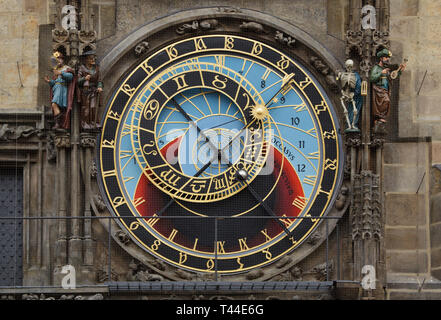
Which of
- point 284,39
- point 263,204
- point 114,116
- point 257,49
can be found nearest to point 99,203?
point 114,116

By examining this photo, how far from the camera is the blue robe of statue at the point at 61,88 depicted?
2905cm

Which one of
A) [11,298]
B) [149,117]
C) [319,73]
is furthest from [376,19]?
[11,298]

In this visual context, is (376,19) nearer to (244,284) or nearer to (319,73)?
(319,73)

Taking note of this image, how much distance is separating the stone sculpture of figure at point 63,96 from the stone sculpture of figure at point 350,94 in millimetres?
2997

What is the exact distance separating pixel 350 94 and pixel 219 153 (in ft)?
5.24

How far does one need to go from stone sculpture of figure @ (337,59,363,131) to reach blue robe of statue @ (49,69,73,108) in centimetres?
303

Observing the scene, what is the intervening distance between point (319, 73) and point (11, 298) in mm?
4355

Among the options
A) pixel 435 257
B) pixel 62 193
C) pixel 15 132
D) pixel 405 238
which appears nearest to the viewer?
pixel 62 193

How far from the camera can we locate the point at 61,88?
95.4ft

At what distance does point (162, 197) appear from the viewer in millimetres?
29188

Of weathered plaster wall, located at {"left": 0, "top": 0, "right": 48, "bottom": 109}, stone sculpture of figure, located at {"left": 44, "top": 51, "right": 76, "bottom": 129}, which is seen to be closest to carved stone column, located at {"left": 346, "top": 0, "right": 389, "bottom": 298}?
stone sculpture of figure, located at {"left": 44, "top": 51, "right": 76, "bottom": 129}

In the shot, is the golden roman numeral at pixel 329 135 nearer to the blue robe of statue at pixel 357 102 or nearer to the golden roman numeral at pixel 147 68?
the blue robe of statue at pixel 357 102

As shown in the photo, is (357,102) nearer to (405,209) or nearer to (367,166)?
(367,166)

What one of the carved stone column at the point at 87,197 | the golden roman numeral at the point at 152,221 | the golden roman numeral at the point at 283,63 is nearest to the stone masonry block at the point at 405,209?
the golden roman numeral at the point at 283,63
